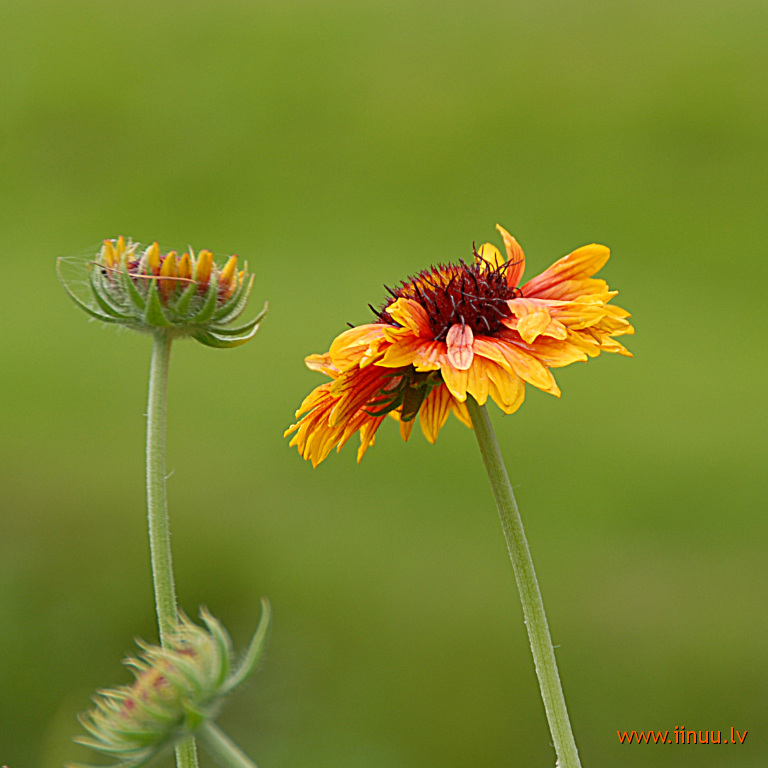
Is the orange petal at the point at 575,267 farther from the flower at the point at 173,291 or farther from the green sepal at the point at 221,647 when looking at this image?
the green sepal at the point at 221,647

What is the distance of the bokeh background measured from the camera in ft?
6.16

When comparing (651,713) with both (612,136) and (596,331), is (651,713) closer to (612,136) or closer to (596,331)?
(596,331)

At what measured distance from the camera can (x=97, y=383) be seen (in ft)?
8.79

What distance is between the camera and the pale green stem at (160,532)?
0.35 meters

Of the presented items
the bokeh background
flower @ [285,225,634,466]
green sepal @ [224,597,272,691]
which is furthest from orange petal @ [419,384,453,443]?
the bokeh background

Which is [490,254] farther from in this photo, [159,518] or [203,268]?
[159,518]

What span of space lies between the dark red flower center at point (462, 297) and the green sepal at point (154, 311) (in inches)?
4.2

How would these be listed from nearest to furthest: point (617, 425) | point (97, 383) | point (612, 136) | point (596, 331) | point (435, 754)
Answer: point (596, 331)
point (435, 754)
point (617, 425)
point (97, 383)
point (612, 136)

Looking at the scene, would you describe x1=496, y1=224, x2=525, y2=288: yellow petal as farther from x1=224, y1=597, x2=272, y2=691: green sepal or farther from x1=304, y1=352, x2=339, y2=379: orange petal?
x1=224, y1=597, x2=272, y2=691: green sepal

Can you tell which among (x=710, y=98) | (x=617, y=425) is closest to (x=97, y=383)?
(x=617, y=425)

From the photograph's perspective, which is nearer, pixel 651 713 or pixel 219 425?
pixel 651 713

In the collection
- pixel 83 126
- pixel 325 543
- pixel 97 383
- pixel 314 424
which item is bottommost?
pixel 325 543

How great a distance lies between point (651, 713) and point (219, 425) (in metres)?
1.25

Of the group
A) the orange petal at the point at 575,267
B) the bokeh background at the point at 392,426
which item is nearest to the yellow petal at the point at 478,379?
the orange petal at the point at 575,267
